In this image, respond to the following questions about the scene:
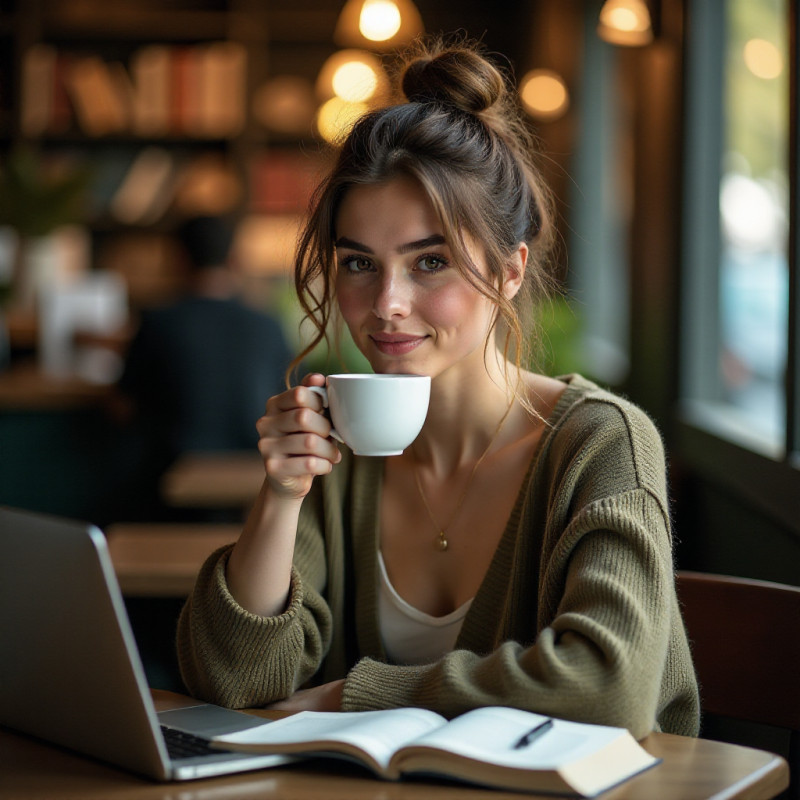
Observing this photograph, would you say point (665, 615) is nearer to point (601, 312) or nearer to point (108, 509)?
point (108, 509)

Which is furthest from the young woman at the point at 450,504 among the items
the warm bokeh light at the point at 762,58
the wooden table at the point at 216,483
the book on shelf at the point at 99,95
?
the book on shelf at the point at 99,95

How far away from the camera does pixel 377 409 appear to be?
1191 millimetres

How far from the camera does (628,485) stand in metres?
1.25

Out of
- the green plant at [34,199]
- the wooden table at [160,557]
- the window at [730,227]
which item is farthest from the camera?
the green plant at [34,199]

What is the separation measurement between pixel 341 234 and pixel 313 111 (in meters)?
4.91

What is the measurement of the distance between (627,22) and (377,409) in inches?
87.2

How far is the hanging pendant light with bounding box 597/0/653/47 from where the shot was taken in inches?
119

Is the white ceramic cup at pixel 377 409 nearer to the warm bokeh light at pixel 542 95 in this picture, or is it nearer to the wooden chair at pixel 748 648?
the wooden chair at pixel 748 648

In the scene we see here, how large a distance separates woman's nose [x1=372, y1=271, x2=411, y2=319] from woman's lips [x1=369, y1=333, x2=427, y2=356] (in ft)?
0.10

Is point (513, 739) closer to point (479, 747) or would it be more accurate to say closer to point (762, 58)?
point (479, 747)

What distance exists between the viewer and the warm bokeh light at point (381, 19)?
3.78m

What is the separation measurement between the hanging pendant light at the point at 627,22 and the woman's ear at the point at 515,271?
1.72 m

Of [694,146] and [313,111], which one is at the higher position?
[313,111]

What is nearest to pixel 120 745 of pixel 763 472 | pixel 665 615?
pixel 665 615
